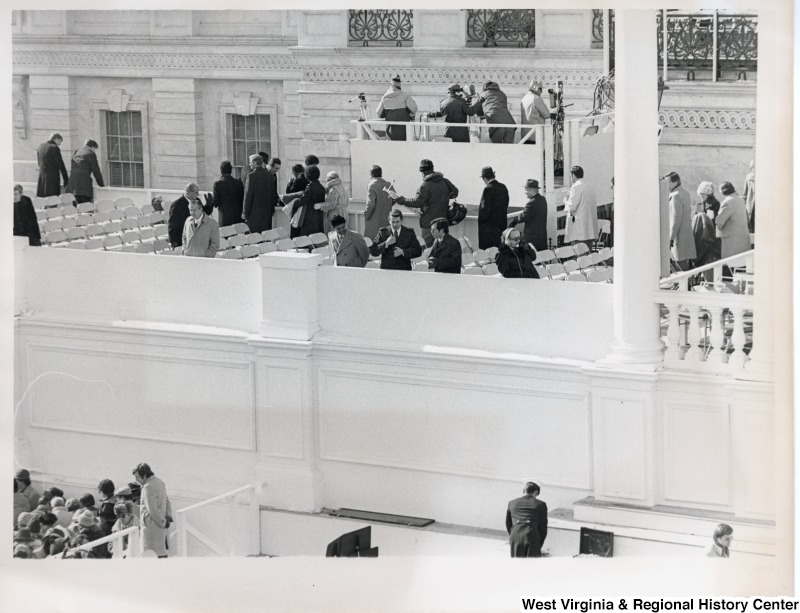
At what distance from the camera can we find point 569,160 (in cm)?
1001

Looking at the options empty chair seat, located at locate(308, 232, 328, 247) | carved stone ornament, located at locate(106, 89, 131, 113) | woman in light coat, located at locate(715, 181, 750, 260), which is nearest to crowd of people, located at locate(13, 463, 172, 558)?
empty chair seat, located at locate(308, 232, 328, 247)

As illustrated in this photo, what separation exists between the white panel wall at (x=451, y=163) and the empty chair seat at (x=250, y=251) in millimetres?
655

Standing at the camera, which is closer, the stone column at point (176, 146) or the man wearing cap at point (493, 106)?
the stone column at point (176, 146)

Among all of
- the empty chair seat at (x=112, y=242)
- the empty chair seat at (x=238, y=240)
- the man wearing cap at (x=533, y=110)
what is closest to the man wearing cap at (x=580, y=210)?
the man wearing cap at (x=533, y=110)

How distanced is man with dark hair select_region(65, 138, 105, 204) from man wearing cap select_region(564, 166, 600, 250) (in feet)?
8.97

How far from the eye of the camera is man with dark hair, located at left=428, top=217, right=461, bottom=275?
30.5ft

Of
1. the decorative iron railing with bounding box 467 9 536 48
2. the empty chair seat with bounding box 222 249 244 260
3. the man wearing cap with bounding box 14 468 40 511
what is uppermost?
the decorative iron railing with bounding box 467 9 536 48

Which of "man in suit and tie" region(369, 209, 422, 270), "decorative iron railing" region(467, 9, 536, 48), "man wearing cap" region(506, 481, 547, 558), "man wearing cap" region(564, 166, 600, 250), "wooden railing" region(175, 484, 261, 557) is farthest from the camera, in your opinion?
"decorative iron railing" region(467, 9, 536, 48)

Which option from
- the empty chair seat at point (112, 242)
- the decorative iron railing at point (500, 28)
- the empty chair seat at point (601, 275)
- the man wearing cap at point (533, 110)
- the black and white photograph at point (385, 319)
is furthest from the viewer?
the man wearing cap at point (533, 110)

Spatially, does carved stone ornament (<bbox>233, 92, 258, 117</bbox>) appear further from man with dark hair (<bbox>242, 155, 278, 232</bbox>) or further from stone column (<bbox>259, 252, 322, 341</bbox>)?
stone column (<bbox>259, 252, 322, 341</bbox>)

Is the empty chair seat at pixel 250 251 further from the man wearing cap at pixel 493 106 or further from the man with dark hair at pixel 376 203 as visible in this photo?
the man wearing cap at pixel 493 106

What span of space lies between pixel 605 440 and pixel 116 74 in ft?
11.7

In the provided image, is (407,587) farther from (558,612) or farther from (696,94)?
(696,94)

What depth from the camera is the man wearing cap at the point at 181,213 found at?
980 cm
